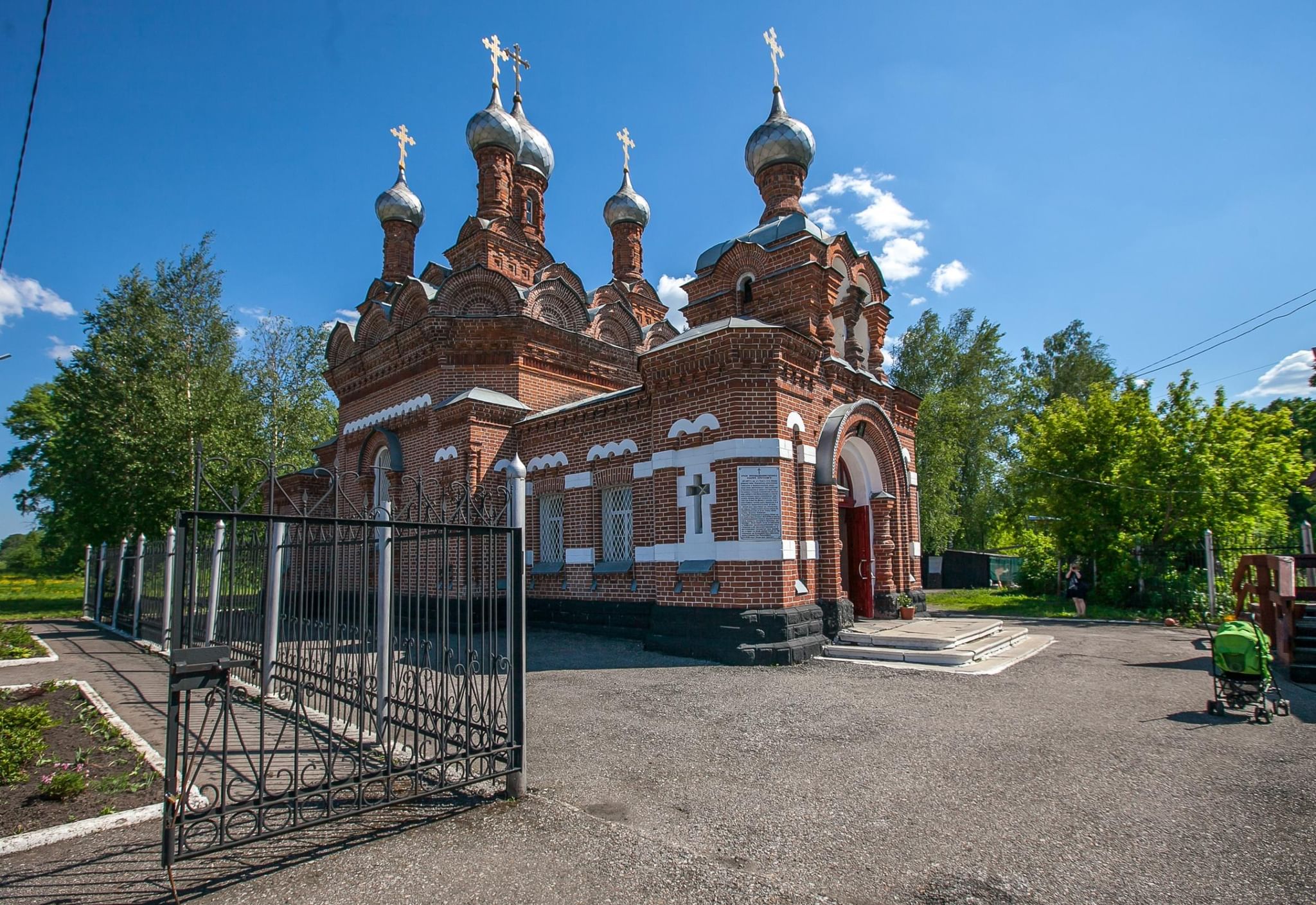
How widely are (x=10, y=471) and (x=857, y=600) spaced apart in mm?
38192

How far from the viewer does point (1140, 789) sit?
4641mm

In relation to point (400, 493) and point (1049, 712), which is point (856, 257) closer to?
point (1049, 712)

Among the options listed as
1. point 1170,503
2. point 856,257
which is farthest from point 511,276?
point 1170,503

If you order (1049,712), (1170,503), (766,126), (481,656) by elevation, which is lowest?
(1049,712)

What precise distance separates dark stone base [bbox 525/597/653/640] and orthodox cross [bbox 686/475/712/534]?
81.0 inches

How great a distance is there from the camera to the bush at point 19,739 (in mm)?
4805

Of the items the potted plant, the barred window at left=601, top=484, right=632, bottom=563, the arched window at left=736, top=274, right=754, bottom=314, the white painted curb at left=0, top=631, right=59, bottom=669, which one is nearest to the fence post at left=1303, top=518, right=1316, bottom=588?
the potted plant

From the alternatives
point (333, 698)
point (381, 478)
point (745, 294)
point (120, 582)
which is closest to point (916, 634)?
point (745, 294)

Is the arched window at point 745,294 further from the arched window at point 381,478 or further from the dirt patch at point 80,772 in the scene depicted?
the dirt patch at point 80,772

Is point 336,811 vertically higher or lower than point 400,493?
lower

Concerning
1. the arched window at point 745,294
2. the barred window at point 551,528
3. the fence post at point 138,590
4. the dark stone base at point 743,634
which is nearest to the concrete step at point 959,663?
the dark stone base at point 743,634

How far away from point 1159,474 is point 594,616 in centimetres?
1406

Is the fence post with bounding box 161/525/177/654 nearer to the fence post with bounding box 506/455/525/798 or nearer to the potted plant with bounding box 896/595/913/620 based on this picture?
the fence post with bounding box 506/455/525/798

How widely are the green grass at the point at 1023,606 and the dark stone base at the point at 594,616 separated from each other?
930 centimetres
